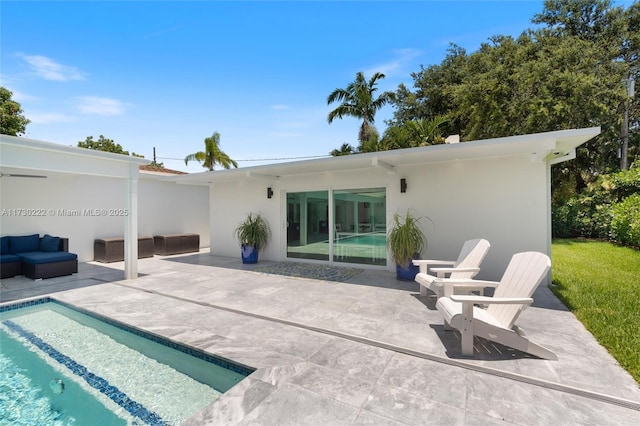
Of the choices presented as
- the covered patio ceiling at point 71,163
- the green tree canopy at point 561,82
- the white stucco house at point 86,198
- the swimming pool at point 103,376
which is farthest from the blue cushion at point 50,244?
the green tree canopy at point 561,82

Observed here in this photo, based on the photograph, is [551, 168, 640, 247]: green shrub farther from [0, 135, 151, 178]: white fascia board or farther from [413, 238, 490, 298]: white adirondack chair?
[0, 135, 151, 178]: white fascia board

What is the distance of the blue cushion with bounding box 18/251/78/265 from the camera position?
22.0ft

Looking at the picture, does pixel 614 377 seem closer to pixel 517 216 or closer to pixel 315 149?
pixel 517 216

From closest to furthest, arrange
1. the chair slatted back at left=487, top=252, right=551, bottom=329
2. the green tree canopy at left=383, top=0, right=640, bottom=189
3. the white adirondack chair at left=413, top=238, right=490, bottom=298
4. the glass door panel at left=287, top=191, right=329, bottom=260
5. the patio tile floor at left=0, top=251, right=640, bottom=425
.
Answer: the patio tile floor at left=0, top=251, right=640, bottom=425
the chair slatted back at left=487, top=252, right=551, bottom=329
the white adirondack chair at left=413, top=238, right=490, bottom=298
the glass door panel at left=287, top=191, right=329, bottom=260
the green tree canopy at left=383, top=0, right=640, bottom=189

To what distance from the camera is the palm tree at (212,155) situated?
68.0 ft

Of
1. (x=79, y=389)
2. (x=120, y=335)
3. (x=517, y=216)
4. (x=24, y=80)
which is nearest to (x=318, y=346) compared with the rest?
(x=79, y=389)

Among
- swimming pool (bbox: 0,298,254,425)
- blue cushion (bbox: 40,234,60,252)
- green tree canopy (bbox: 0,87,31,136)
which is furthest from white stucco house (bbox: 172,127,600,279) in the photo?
green tree canopy (bbox: 0,87,31,136)

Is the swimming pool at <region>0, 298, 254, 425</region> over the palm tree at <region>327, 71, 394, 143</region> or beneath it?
beneath

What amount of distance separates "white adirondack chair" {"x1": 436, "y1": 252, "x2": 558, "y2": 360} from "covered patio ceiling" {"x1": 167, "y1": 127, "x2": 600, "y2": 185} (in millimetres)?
2204

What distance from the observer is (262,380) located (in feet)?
9.05

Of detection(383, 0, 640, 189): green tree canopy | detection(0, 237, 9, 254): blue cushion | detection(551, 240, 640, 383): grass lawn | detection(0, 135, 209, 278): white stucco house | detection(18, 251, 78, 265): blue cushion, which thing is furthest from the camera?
detection(383, 0, 640, 189): green tree canopy

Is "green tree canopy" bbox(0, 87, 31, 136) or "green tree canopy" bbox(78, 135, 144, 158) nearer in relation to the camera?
"green tree canopy" bbox(0, 87, 31, 136)

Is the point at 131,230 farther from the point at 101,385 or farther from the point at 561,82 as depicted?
the point at 561,82

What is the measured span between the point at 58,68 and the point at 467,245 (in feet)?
39.7
